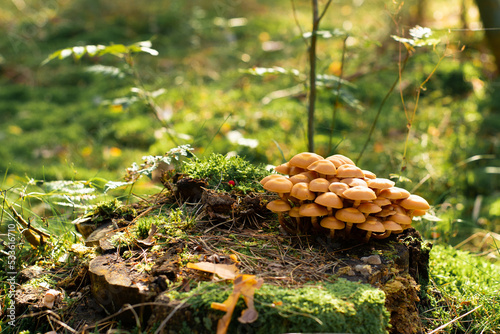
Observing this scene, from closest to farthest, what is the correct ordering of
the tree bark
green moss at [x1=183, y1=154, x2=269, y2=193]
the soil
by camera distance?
the soil < green moss at [x1=183, y1=154, x2=269, y2=193] < the tree bark

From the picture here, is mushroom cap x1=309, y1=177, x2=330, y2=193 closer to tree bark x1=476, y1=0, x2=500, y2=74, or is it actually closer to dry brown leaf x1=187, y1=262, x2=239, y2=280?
dry brown leaf x1=187, y1=262, x2=239, y2=280

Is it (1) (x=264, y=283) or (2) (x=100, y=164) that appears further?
(2) (x=100, y=164)

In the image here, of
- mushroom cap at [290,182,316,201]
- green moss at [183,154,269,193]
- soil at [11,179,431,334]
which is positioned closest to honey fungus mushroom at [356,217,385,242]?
soil at [11,179,431,334]

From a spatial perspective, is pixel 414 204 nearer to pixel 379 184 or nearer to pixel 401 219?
pixel 401 219

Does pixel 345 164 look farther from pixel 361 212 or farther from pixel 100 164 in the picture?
pixel 100 164

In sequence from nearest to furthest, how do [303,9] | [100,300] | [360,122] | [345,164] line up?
[100,300]
[345,164]
[360,122]
[303,9]

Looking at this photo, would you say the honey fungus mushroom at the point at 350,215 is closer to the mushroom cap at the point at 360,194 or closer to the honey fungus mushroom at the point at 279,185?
the mushroom cap at the point at 360,194

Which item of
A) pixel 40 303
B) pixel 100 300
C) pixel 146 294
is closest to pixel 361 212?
pixel 146 294
